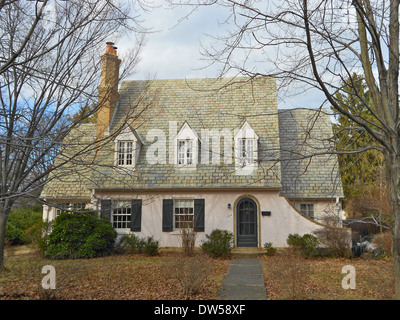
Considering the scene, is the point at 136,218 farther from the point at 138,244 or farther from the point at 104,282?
the point at 104,282

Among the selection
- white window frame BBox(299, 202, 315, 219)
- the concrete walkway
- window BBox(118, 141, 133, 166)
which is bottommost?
the concrete walkway

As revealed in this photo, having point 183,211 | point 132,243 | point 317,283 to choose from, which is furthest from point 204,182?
point 317,283

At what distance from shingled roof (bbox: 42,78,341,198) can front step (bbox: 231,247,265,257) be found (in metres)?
2.67

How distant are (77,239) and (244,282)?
7.82 m

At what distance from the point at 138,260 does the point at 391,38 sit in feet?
37.7

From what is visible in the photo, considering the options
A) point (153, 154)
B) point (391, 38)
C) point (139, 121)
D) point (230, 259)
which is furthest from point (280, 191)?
point (391, 38)

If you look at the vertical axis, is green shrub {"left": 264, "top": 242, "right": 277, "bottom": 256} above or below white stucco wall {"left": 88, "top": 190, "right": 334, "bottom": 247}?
below

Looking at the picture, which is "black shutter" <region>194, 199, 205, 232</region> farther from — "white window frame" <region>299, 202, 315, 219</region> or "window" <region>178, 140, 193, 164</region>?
"white window frame" <region>299, 202, 315, 219</region>

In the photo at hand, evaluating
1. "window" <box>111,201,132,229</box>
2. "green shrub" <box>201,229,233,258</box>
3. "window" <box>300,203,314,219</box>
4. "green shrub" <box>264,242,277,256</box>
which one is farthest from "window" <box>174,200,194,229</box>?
"window" <box>300,203,314,219</box>

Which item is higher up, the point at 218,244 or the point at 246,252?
the point at 218,244

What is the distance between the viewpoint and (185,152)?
17.3 meters

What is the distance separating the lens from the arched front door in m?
16.1

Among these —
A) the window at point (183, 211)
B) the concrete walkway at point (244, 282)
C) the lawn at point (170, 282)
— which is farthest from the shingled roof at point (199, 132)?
the lawn at point (170, 282)

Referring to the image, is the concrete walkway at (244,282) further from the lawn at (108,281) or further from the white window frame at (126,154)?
the white window frame at (126,154)
